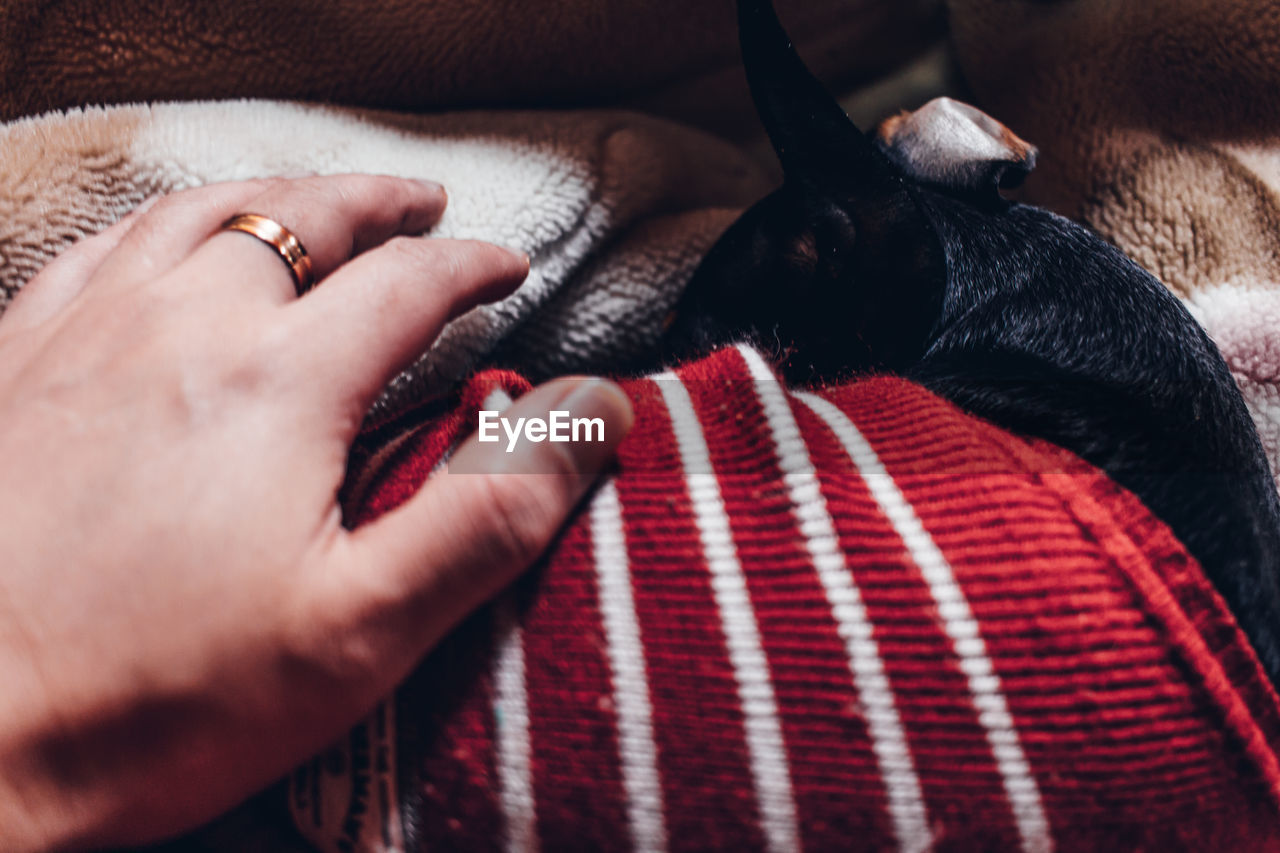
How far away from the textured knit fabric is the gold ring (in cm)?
23

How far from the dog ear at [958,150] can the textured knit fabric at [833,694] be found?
1.11 ft

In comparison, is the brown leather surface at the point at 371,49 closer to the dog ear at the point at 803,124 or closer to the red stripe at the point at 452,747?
the dog ear at the point at 803,124

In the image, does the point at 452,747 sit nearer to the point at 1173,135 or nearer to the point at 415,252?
the point at 415,252

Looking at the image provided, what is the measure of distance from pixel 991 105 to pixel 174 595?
3.15 feet

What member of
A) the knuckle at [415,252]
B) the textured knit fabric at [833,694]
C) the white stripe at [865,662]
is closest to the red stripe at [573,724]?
the textured knit fabric at [833,694]

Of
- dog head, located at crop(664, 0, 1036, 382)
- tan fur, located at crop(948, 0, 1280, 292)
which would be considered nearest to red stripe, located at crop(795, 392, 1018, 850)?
dog head, located at crop(664, 0, 1036, 382)

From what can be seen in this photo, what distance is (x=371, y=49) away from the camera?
2.36 ft

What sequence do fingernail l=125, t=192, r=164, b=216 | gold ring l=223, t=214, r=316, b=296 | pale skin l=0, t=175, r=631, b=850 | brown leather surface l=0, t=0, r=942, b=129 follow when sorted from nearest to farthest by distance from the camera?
pale skin l=0, t=175, r=631, b=850 → gold ring l=223, t=214, r=316, b=296 → fingernail l=125, t=192, r=164, b=216 → brown leather surface l=0, t=0, r=942, b=129

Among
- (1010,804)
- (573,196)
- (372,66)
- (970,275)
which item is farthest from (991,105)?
(1010,804)

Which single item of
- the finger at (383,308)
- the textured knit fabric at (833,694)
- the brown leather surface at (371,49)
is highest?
the brown leather surface at (371,49)

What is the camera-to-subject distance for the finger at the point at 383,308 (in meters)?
0.40

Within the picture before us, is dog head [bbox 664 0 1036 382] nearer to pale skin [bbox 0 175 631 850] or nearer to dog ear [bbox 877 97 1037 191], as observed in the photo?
dog ear [bbox 877 97 1037 191]

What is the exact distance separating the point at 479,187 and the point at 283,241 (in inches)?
9.3

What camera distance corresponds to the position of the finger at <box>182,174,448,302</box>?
44cm
